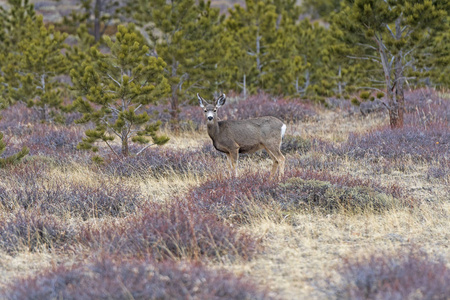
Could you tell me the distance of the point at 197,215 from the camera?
18.6 feet

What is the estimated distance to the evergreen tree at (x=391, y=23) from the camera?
11281 mm

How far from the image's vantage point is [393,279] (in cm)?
401

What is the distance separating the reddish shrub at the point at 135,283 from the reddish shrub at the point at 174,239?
52 cm

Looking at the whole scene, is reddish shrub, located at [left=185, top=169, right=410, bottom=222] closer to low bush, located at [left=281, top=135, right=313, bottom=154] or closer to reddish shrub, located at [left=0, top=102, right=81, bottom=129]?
low bush, located at [left=281, top=135, right=313, bottom=154]

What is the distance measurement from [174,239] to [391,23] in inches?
367

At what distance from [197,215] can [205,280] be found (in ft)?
5.78

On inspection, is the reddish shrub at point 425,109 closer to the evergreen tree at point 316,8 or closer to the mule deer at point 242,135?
the mule deer at point 242,135

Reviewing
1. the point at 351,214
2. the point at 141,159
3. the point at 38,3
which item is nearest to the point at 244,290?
the point at 351,214

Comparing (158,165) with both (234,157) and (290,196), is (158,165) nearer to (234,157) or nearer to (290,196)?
(234,157)

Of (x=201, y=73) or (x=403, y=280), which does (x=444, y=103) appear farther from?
(x=403, y=280)

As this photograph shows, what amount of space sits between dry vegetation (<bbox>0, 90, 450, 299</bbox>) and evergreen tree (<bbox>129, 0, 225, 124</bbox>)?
14.1 feet

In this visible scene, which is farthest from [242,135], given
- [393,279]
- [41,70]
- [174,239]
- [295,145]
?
[41,70]

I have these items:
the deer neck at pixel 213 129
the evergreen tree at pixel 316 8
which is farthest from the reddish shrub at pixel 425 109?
the evergreen tree at pixel 316 8

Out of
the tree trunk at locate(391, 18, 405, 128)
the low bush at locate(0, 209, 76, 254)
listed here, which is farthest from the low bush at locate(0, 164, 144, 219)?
the tree trunk at locate(391, 18, 405, 128)
